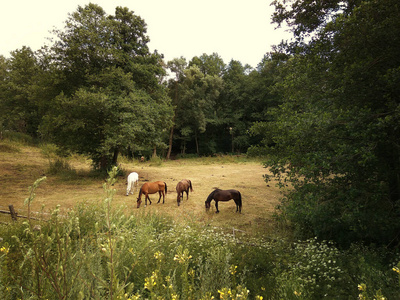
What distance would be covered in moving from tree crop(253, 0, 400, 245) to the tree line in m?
0.02

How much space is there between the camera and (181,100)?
30109mm

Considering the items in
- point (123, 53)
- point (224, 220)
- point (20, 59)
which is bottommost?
point (224, 220)

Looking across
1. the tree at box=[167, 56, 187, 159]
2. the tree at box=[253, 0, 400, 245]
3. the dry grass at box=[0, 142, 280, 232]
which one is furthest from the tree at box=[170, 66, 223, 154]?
the tree at box=[253, 0, 400, 245]

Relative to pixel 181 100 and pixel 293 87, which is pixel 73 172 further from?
pixel 181 100

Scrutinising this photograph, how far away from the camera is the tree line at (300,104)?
404cm

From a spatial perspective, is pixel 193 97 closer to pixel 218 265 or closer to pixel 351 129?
pixel 351 129

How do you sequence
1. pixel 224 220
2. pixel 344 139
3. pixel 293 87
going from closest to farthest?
pixel 344 139 → pixel 293 87 → pixel 224 220

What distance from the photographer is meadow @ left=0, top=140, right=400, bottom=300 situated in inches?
59.2

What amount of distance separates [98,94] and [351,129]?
1134 cm

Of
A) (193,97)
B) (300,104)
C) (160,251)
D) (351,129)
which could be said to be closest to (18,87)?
(193,97)

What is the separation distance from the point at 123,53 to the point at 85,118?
506 centimetres

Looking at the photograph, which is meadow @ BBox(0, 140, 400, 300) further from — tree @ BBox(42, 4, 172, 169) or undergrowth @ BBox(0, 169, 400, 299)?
tree @ BBox(42, 4, 172, 169)

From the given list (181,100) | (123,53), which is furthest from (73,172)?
(181,100)

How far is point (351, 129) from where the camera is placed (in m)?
4.08
